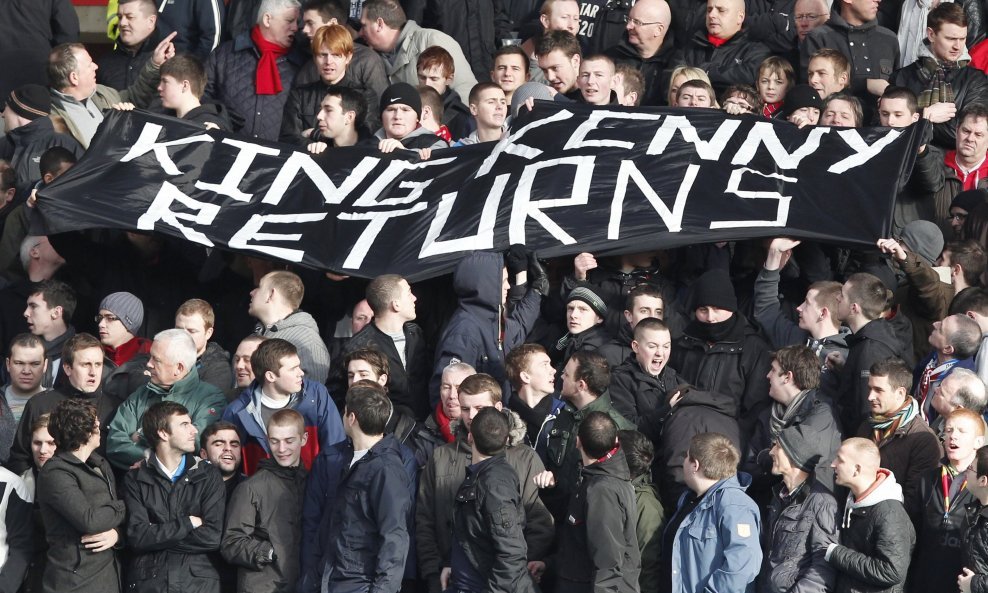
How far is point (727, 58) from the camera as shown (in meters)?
13.4

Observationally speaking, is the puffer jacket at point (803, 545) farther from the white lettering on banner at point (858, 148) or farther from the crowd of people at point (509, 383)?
the white lettering on banner at point (858, 148)

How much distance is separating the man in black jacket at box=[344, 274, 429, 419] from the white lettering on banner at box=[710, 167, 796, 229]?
1920 millimetres

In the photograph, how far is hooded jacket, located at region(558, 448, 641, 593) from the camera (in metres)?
8.62

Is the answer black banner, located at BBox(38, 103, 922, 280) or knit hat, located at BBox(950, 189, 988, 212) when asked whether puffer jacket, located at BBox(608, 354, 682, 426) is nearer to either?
black banner, located at BBox(38, 103, 922, 280)

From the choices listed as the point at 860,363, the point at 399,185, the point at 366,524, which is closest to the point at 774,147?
the point at 860,363

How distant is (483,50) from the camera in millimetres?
14828

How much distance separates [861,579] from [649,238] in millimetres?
2788

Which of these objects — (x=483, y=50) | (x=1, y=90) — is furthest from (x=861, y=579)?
(x=1, y=90)

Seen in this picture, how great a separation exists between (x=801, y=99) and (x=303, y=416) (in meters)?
4.12

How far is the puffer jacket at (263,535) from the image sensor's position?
9336 millimetres

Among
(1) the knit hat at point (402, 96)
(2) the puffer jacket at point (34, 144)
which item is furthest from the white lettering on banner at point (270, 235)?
(2) the puffer jacket at point (34, 144)

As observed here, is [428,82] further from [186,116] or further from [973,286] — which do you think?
[973,286]

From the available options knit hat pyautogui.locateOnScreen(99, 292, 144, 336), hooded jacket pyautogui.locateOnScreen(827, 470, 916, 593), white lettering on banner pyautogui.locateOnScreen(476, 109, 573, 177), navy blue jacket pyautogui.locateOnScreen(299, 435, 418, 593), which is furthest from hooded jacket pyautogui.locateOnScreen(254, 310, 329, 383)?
hooded jacket pyautogui.locateOnScreen(827, 470, 916, 593)

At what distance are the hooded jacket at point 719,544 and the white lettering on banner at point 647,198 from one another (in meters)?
2.21
